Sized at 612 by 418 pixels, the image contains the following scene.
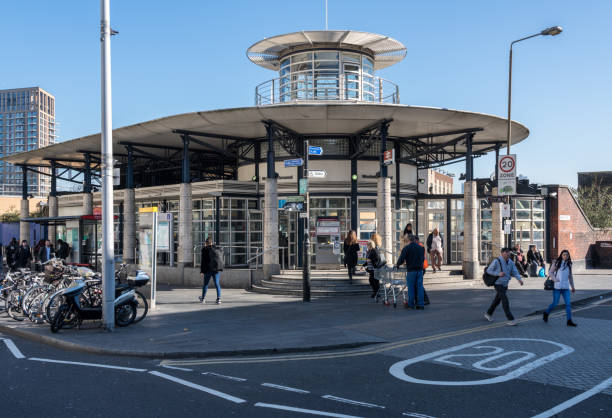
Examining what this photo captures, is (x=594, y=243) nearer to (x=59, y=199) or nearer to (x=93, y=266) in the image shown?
(x=93, y=266)

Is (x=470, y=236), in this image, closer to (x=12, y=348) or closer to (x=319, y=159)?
(x=319, y=159)

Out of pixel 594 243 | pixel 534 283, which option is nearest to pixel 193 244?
pixel 534 283

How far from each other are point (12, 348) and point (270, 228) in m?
10.2

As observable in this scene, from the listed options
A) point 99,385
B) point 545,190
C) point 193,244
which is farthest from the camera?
point 545,190

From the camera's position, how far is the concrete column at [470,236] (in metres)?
20.2

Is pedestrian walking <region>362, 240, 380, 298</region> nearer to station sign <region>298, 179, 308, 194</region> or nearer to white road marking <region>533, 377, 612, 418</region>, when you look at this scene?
station sign <region>298, 179, 308, 194</region>

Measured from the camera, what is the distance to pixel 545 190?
27250mm

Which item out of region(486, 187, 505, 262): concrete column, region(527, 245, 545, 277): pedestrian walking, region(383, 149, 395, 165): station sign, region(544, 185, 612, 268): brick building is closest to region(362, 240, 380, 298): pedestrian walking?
region(383, 149, 395, 165): station sign

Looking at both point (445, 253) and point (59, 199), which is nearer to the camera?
point (445, 253)

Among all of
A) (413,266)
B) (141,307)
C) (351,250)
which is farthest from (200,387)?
(351,250)

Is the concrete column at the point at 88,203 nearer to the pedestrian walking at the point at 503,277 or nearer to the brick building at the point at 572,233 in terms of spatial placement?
the pedestrian walking at the point at 503,277

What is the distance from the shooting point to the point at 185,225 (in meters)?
20.9

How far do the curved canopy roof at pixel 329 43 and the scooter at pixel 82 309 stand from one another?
13458 millimetres

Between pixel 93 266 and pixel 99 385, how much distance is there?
11.5m
